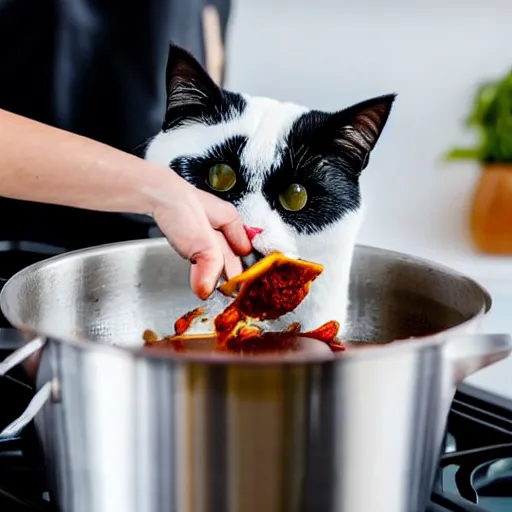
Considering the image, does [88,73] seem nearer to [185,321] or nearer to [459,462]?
[185,321]

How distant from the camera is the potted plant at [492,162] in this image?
1.04 meters

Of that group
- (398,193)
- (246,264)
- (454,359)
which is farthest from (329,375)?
(398,193)

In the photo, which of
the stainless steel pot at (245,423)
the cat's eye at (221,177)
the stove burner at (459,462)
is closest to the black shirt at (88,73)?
the cat's eye at (221,177)

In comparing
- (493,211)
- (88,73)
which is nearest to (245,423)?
(88,73)

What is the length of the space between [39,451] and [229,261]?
226 mm

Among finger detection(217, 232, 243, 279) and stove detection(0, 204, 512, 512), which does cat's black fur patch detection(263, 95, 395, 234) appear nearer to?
finger detection(217, 232, 243, 279)

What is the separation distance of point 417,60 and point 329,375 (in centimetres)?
Result: 70

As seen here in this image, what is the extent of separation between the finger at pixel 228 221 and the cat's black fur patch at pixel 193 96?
0.09 metres

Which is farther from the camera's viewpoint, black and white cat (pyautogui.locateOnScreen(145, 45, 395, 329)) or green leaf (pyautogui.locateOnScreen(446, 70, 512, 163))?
green leaf (pyautogui.locateOnScreen(446, 70, 512, 163))

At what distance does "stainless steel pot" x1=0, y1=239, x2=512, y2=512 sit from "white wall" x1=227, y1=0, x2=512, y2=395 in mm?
570

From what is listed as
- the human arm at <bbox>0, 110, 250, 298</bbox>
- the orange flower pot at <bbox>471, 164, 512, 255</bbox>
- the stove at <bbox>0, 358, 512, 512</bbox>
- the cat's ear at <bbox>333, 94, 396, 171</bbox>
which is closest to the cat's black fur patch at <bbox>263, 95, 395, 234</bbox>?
the cat's ear at <bbox>333, 94, 396, 171</bbox>

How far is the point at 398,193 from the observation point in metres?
1.09

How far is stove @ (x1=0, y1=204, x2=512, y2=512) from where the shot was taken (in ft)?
1.92

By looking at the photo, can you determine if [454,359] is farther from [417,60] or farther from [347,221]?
[417,60]
